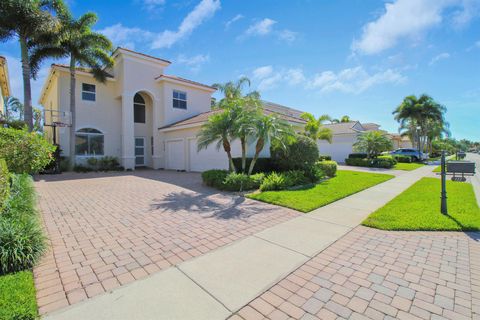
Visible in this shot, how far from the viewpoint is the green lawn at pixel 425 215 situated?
519cm

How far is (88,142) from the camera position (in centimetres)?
1819

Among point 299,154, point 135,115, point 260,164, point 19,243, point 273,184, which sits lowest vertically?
point 19,243

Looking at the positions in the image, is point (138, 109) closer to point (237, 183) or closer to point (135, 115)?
point (135, 115)

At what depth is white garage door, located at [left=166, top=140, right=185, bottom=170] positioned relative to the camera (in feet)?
58.5

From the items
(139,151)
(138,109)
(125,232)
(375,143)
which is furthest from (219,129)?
(375,143)

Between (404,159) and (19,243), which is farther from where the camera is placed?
(404,159)

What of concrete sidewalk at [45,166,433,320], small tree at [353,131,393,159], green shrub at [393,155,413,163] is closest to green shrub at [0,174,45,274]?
concrete sidewalk at [45,166,433,320]

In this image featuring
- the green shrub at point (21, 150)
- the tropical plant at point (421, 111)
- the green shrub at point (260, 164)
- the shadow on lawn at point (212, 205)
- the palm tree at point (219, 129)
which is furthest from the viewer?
the tropical plant at point (421, 111)

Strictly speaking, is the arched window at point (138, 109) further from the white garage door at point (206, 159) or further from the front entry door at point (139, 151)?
the white garage door at point (206, 159)

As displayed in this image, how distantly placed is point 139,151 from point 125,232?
686 inches

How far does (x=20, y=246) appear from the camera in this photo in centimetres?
339

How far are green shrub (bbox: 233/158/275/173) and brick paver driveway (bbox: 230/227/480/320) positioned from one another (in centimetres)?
867

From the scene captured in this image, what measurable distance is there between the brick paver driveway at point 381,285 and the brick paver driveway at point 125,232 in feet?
5.53

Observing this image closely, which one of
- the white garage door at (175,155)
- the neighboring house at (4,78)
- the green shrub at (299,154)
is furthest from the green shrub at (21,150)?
the neighboring house at (4,78)
